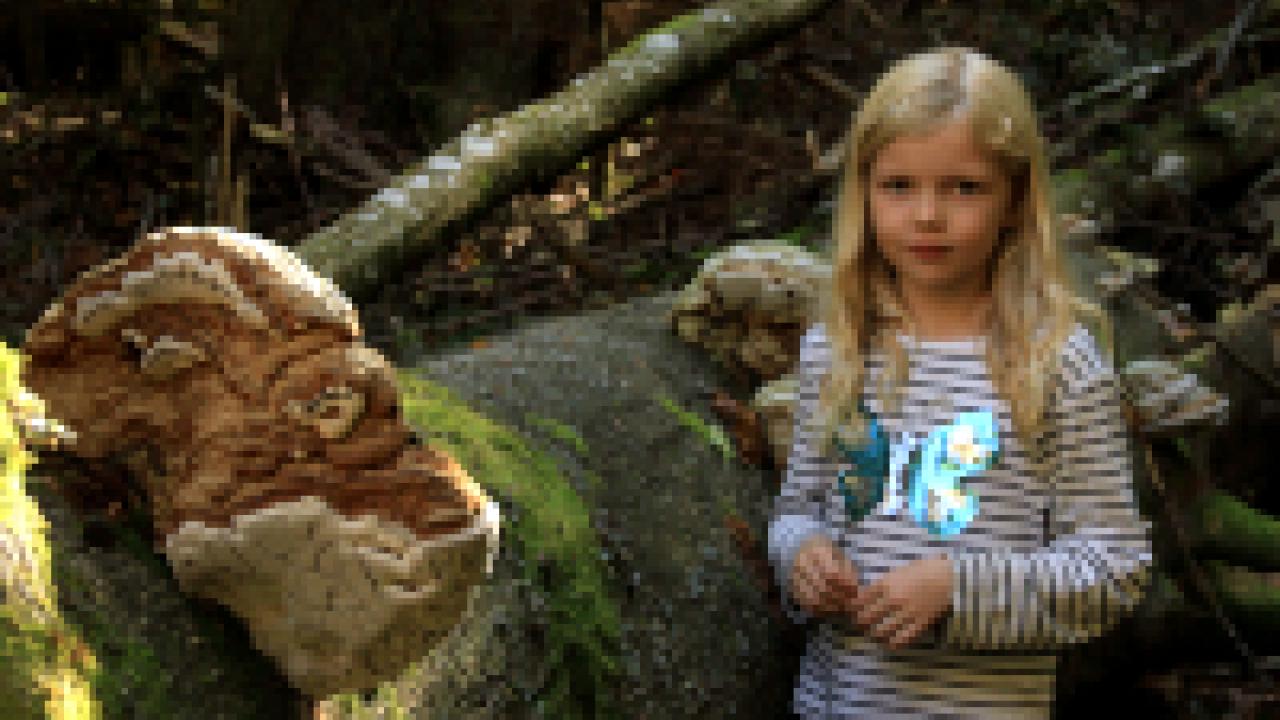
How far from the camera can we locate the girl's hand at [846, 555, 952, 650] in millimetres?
2027

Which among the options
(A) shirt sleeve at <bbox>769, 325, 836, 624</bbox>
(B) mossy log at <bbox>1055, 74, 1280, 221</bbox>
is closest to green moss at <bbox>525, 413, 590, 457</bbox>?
(A) shirt sleeve at <bbox>769, 325, 836, 624</bbox>

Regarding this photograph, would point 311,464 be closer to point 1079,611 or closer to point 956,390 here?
point 956,390

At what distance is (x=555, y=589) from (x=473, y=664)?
25cm

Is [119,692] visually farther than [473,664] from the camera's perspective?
No

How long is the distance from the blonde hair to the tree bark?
6.73ft

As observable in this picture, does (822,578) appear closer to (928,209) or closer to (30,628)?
(928,209)

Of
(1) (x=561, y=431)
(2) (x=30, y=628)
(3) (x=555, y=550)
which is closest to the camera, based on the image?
(2) (x=30, y=628)

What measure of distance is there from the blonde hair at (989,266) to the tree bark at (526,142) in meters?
2.05

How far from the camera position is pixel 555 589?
2318 millimetres

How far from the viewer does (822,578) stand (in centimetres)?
211

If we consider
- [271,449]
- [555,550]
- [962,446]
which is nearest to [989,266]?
[962,446]

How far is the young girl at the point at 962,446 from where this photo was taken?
2.06 meters

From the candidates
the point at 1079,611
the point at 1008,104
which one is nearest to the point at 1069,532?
the point at 1079,611

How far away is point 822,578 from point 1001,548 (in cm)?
31
